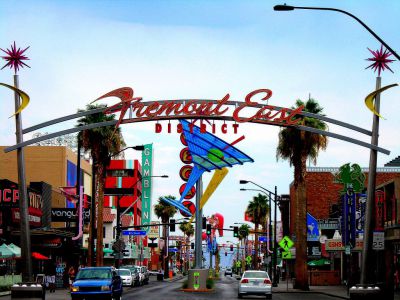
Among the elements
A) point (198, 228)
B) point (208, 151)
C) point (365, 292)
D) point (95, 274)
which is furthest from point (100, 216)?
point (365, 292)

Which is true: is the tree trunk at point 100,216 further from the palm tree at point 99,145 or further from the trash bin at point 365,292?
the trash bin at point 365,292

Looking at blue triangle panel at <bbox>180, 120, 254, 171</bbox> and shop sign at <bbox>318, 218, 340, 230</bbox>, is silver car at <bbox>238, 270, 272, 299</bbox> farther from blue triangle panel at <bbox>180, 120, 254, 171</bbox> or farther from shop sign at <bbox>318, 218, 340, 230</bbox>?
shop sign at <bbox>318, 218, 340, 230</bbox>

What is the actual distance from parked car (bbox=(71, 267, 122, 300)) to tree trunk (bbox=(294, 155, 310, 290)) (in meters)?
23.5

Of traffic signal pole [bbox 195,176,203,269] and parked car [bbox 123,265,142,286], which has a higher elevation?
traffic signal pole [bbox 195,176,203,269]

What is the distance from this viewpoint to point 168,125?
113ft

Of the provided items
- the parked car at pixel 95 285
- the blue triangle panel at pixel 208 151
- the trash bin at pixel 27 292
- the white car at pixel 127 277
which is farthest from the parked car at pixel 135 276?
the trash bin at pixel 27 292

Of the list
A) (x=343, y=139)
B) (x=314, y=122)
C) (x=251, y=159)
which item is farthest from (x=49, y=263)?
(x=343, y=139)

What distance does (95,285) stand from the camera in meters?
31.3

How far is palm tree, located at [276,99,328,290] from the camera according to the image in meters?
53.8

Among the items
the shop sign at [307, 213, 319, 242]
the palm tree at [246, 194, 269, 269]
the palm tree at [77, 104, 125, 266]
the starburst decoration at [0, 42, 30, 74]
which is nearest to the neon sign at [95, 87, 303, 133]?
the starburst decoration at [0, 42, 30, 74]

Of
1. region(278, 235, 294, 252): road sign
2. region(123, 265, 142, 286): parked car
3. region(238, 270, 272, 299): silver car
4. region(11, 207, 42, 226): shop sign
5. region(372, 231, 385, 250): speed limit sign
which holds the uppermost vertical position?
region(11, 207, 42, 226): shop sign

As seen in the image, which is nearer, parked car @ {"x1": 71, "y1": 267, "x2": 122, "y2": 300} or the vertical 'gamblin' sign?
parked car @ {"x1": 71, "y1": 267, "x2": 122, "y2": 300}

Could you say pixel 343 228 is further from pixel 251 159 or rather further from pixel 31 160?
pixel 31 160

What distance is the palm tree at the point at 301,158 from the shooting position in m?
53.8
